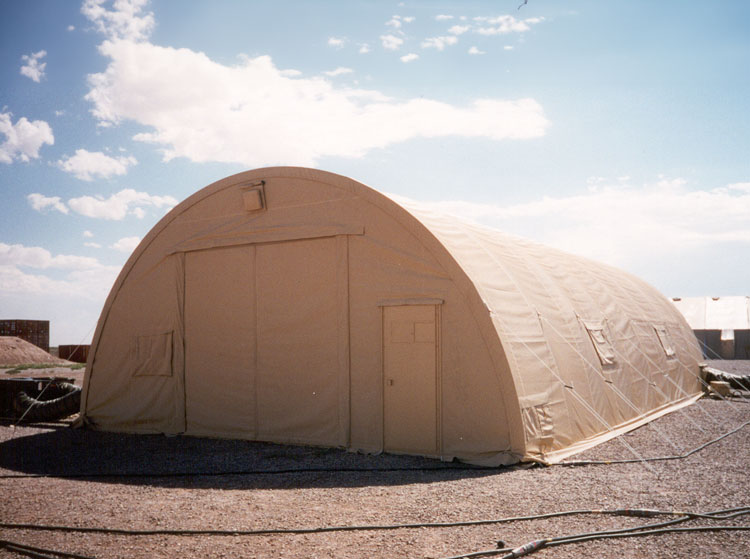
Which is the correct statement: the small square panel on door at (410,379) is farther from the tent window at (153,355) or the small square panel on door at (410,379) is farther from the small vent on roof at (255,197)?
the tent window at (153,355)

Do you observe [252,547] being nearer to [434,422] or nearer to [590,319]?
[434,422]

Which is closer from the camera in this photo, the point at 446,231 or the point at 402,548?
the point at 402,548

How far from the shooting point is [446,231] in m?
8.83

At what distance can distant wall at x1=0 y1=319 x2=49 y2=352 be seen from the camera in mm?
41188

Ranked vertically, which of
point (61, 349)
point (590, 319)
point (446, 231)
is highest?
point (446, 231)

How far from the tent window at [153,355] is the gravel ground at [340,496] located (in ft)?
5.08

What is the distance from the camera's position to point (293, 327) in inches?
375

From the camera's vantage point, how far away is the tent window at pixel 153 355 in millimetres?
10844

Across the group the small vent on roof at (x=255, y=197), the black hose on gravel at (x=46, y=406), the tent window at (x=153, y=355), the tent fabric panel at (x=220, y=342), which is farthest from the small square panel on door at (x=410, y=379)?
the black hose on gravel at (x=46, y=406)

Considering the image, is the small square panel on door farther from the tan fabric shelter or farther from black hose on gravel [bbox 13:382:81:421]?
black hose on gravel [bbox 13:382:81:421]

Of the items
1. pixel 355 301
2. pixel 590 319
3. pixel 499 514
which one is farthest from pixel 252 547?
pixel 590 319

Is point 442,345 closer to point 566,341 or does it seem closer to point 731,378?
point 566,341

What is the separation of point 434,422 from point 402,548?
11.9 ft

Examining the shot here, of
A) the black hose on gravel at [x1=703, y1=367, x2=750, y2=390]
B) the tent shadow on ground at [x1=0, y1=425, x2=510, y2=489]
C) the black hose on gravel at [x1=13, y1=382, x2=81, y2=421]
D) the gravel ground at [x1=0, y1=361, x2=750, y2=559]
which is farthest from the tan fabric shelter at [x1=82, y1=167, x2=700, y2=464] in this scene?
the black hose on gravel at [x1=703, y1=367, x2=750, y2=390]
